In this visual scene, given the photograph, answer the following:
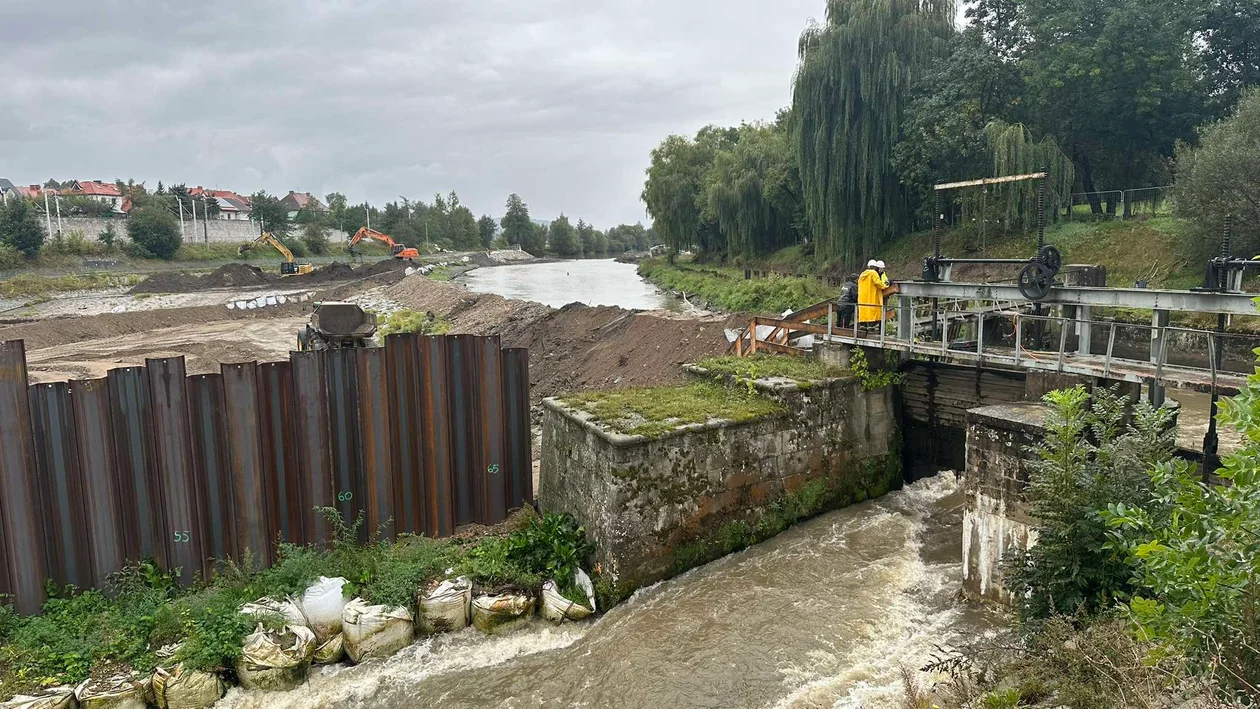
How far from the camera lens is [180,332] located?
3438 centimetres

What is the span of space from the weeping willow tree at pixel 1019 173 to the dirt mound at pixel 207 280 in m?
49.0

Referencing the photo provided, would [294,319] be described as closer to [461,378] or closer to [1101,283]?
[461,378]

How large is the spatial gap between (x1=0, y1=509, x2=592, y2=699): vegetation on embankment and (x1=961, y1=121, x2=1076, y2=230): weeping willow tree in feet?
85.3

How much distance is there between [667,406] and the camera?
10.1m

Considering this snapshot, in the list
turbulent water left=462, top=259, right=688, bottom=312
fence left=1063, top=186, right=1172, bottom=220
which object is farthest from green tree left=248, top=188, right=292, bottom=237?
fence left=1063, top=186, right=1172, bottom=220

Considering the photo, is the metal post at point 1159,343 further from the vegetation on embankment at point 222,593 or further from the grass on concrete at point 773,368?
the vegetation on embankment at point 222,593

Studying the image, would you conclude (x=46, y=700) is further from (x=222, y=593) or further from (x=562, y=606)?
(x=562, y=606)

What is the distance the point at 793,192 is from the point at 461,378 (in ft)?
124

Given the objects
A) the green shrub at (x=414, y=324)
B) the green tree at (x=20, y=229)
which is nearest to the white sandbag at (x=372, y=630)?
the green shrub at (x=414, y=324)

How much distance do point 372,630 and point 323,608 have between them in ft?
2.02

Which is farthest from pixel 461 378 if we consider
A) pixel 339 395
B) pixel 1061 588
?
pixel 1061 588

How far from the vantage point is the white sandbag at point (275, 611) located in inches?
290

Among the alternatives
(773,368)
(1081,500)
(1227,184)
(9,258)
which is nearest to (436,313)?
(773,368)

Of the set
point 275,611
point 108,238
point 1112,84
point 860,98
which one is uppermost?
point 1112,84
